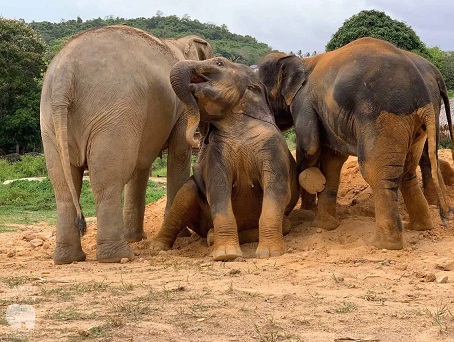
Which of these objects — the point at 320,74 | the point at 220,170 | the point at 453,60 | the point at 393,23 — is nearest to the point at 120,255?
the point at 220,170

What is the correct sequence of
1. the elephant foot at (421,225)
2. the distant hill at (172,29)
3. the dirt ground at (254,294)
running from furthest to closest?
the distant hill at (172,29) → the elephant foot at (421,225) → the dirt ground at (254,294)

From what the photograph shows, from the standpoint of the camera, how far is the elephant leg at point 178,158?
8102 millimetres

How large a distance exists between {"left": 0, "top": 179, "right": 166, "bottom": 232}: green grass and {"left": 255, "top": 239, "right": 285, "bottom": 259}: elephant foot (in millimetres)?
5887

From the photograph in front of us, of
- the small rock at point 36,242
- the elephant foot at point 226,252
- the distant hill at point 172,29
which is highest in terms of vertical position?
the distant hill at point 172,29

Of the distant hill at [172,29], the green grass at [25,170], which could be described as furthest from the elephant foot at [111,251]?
the distant hill at [172,29]

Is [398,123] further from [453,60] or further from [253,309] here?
[453,60]

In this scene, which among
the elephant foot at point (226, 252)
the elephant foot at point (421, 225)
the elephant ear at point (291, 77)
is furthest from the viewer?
the elephant ear at point (291, 77)

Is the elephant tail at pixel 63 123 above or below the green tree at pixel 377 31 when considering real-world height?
below

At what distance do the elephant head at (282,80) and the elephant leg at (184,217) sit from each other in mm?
1370

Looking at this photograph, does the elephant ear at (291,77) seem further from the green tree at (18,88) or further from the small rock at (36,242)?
the green tree at (18,88)

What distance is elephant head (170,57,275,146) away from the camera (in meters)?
6.94

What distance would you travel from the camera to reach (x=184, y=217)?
7.73 metres

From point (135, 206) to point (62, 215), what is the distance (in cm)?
169

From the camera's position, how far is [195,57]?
352 inches
